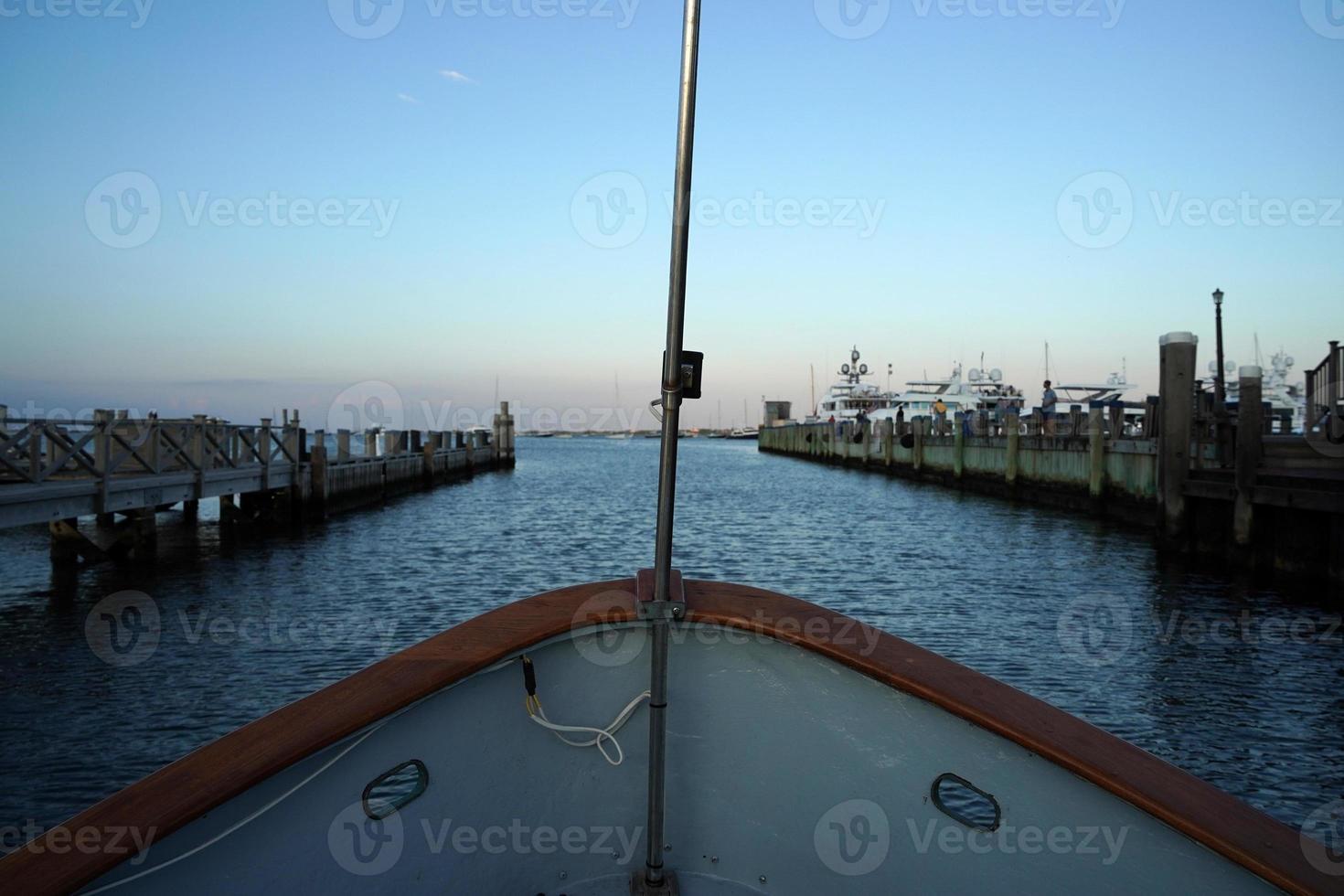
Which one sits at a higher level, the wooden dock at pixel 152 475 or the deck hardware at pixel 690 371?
the deck hardware at pixel 690 371

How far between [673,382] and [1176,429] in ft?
54.2

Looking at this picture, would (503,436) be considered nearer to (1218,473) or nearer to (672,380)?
(1218,473)

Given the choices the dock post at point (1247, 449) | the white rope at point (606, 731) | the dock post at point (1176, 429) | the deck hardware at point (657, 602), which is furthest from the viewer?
the dock post at point (1176, 429)

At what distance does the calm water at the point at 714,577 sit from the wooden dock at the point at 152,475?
34.8 inches

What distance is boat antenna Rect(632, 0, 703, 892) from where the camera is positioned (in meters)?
2.55

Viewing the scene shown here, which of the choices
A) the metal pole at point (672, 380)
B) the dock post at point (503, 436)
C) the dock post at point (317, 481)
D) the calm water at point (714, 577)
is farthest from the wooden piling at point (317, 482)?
the dock post at point (503, 436)

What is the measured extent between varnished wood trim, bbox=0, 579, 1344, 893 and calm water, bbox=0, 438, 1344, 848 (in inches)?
186

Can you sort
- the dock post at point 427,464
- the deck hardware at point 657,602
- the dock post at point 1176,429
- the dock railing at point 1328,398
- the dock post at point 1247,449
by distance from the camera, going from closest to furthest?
the deck hardware at point 657,602
the dock railing at point 1328,398
the dock post at point 1247,449
the dock post at point 1176,429
the dock post at point 427,464

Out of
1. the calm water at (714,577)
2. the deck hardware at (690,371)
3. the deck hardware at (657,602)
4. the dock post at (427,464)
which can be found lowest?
the calm water at (714,577)

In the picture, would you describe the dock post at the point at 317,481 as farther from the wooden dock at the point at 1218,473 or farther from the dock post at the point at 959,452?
the dock post at the point at 959,452

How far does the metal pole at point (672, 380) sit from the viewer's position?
8.38 ft

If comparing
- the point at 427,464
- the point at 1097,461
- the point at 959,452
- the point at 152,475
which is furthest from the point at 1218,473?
the point at 427,464

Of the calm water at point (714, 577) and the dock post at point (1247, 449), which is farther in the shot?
the dock post at point (1247, 449)

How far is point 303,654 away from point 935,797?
28.5 feet
